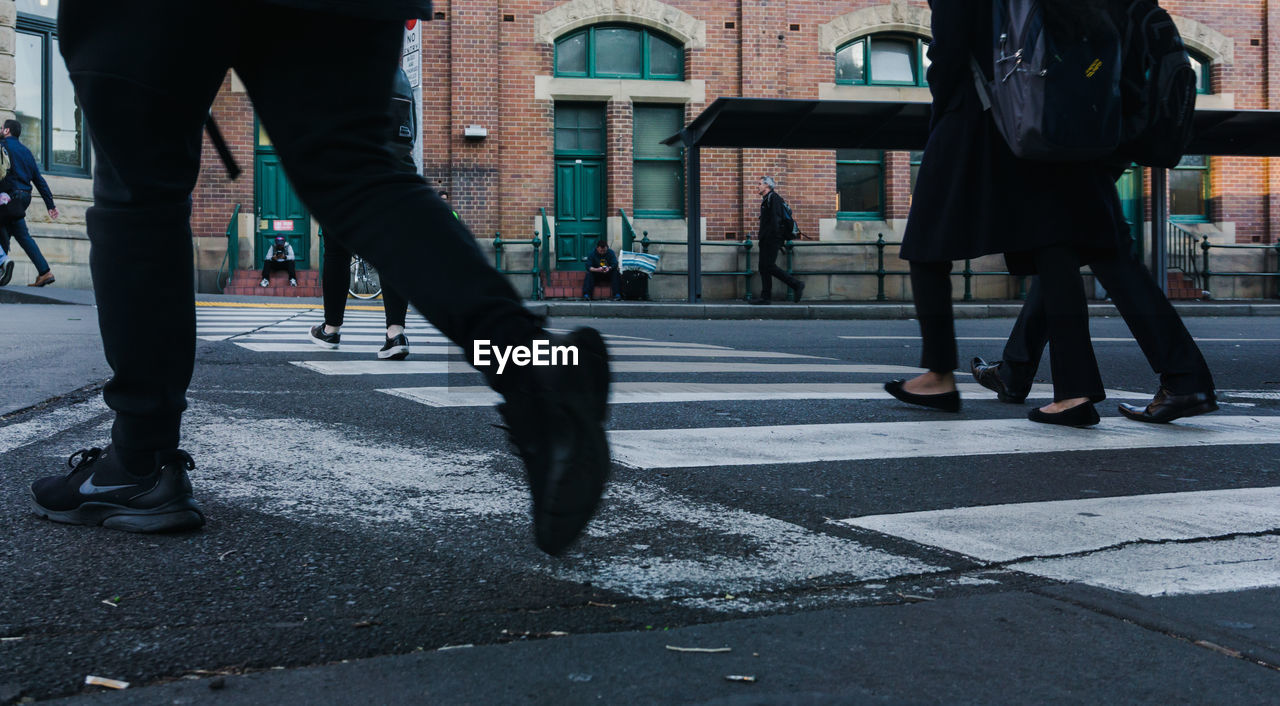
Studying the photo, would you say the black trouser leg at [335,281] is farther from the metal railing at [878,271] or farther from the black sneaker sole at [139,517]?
the metal railing at [878,271]

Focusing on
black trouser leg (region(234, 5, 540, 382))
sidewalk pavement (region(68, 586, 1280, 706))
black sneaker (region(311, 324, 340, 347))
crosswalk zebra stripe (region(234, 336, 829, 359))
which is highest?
black trouser leg (region(234, 5, 540, 382))

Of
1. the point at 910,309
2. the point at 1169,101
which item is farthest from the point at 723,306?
the point at 1169,101

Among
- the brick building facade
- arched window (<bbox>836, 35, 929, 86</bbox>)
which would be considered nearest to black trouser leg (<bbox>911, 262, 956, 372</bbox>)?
the brick building facade

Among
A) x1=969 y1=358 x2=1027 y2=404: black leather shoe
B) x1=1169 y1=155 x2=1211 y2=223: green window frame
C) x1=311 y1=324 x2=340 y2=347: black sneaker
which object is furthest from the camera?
x1=1169 y1=155 x2=1211 y2=223: green window frame

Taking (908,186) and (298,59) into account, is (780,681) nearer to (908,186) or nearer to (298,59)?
(298,59)

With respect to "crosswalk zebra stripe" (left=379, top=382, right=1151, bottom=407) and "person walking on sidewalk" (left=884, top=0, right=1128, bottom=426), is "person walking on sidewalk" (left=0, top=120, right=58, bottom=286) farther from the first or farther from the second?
"person walking on sidewalk" (left=884, top=0, right=1128, bottom=426)

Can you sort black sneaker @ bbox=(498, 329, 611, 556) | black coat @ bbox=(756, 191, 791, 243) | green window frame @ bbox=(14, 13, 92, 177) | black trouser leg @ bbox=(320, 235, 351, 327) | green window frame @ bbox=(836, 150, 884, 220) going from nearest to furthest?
black sneaker @ bbox=(498, 329, 611, 556), black trouser leg @ bbox=(320, 235, 351, 327), green window frame @ bbox=(14, 13, 92, 177), black coat @ bbox=(756, 191, 791, 243), green window frame @ bbox=(836, 150, 884, 220)

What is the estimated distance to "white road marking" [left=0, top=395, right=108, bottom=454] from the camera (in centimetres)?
325

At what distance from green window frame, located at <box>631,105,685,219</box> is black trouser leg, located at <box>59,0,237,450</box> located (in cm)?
1918

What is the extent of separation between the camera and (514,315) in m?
1.76

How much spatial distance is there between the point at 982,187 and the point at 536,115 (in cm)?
1738

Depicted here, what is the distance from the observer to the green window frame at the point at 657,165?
21.4 m

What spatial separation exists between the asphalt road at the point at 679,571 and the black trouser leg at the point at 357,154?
0.50 m

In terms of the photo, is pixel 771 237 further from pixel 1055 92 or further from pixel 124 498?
pixel 124 498
